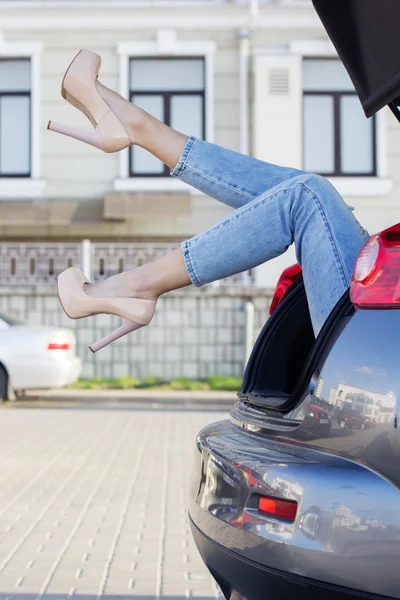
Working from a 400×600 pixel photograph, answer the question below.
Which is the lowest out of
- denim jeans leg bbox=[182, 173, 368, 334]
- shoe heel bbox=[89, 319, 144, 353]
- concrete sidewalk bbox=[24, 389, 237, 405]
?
concrete sidewalk bbox=[24, 389, 237, 405]

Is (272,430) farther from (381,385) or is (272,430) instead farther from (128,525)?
(128,525)

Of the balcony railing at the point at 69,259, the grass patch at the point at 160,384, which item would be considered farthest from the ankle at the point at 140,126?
the balcony railing at the point at 69,259

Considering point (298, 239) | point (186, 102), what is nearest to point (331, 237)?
point (298, 239)

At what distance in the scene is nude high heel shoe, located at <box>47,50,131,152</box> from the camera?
3.08m

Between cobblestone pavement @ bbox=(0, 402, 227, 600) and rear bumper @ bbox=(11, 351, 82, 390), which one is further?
rear bumper @ bbox=(11, 351, 82, 390)

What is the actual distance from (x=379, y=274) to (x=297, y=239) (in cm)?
62

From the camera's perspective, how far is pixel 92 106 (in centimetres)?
314

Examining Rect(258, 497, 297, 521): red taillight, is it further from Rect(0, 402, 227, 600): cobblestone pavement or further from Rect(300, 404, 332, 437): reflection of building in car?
Rect(0, 402, 227, 600): cobblestone pavement

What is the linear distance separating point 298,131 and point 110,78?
3.57 meters

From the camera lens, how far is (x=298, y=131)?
16672 millimetres

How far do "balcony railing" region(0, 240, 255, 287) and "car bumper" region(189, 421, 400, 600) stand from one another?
13026 mm

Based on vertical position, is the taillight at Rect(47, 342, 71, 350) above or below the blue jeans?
below

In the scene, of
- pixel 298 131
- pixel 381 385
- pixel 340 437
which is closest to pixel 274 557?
pixel 340 437

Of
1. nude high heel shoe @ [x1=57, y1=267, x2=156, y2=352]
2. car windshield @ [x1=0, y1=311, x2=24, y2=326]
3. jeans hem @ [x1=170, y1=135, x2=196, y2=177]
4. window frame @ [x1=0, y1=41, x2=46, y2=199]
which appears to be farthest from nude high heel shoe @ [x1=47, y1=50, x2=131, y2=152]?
window frame @ [x1=0, y1=41, x2=46, y2=199]
